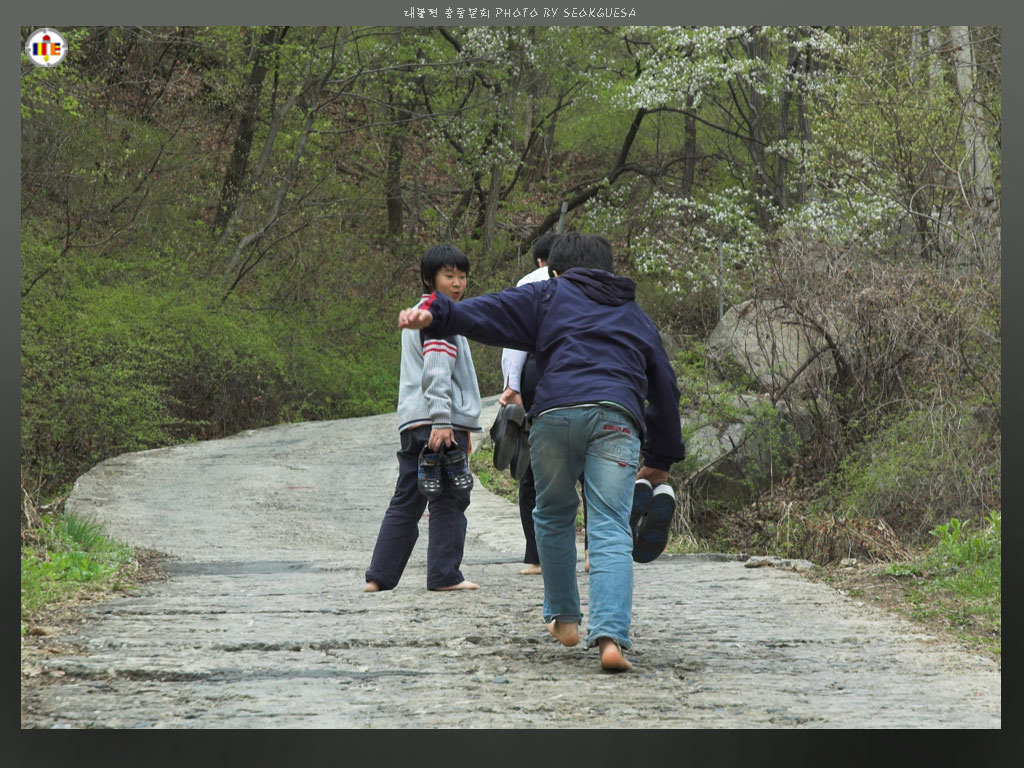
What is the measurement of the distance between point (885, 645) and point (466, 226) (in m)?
24.1

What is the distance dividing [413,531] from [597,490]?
2.10m

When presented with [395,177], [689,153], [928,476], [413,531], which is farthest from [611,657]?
[689,153]

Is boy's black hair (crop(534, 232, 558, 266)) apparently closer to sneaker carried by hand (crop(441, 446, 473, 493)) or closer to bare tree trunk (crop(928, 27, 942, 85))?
sneaker carried by hand (crop(441, 446, 473, 493))

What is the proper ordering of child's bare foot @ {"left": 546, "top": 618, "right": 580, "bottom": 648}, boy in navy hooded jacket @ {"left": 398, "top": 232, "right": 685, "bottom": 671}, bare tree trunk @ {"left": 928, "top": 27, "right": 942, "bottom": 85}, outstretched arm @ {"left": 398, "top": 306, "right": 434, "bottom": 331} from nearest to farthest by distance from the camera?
outstretched arm @ {"left": 398, "top": 306, "right": 434, "bottom": 331}
boy in navy hooded jacket @ {"left": 398, "top": 232, "right": 685, "bottom": 671}
child's bare foot @ {"left": 546, "top": 618, "right": 580, "bottom": 648}
bare tree trunk @ {"left": 928, "top": 27, "right": 942, "bottom": 85}

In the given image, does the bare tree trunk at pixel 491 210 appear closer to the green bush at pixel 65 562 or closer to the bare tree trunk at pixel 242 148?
the bare tree trunk at pixel 242 148

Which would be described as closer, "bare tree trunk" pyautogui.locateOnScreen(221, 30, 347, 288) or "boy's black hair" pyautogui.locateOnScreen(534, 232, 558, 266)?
"boy's black hair" pyautogui.locateOnScreen(534, 232, 558, 266)

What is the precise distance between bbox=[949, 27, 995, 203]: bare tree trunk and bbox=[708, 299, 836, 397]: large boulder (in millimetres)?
2013

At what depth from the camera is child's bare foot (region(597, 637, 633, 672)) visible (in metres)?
4.23

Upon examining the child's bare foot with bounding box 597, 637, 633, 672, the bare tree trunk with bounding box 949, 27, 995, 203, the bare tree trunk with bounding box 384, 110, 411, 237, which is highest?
the bare tree trunk with bounding box 384, 110, 411, 237

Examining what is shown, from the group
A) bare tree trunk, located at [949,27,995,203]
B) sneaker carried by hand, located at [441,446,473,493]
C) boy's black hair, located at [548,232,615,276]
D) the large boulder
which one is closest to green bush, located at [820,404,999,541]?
the large boulder

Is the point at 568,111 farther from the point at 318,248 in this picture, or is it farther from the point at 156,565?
the point at 156,565

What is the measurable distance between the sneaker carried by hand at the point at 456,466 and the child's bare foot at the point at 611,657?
1.85m

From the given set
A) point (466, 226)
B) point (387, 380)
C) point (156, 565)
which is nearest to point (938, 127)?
point (156, 565)

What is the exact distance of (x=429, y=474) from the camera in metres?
5.92
